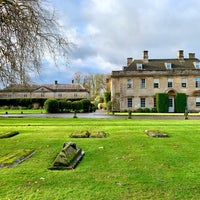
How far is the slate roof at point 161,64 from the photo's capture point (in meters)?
50.2

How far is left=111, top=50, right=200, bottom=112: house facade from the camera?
159 feet

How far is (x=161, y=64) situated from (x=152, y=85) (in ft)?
17.4

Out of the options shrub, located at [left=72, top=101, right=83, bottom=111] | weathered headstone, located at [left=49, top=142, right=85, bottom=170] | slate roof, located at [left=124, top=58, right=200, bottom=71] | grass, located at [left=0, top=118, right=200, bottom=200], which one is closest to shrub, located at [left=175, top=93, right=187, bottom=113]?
slate roof, located at [left=124, top=58, right=200, bottom=71]

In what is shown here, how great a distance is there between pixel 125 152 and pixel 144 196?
11.9 feet

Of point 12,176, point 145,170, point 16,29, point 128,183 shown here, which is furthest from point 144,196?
point 16,29

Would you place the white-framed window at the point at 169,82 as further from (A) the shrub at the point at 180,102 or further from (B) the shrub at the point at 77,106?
(B) the shrub at the point at 77,106

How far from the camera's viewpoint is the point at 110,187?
18.8 feet

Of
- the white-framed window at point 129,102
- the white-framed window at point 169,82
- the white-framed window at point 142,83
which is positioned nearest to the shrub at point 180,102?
the white-framed window at point 169,82

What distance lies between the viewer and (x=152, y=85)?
49.0m

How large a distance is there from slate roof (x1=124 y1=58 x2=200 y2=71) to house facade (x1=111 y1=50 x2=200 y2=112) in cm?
35

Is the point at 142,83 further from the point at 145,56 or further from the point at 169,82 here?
the point at 145,56

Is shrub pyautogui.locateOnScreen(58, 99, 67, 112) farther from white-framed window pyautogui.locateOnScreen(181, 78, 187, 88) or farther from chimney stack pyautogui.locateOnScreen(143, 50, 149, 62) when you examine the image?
white-framed window pyautogui.locateOnScreen(181, 78, 187, 88)

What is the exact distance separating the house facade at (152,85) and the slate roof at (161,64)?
35 centimetres

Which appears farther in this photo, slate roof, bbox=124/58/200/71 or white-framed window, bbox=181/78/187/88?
slate roof, bbox=124/58/200/71
